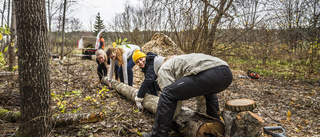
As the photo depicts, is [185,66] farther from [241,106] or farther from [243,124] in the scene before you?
[243,124]

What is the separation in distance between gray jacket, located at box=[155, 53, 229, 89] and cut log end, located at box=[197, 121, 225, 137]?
2.16 feet

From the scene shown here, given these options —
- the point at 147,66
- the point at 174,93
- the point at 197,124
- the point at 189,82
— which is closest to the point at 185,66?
the point at 189,82

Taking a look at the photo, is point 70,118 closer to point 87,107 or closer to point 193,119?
point 87,107

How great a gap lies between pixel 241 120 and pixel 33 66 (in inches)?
88.6

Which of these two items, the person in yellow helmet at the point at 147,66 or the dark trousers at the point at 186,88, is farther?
the person in yellow helmet at the point at 147,66

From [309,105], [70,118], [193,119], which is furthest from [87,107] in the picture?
[309,105]

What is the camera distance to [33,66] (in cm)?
167

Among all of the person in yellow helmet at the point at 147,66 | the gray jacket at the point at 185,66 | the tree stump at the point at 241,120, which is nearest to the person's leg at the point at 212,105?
the tree stump at the point at 241,120

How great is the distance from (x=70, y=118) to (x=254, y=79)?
6.88 metres

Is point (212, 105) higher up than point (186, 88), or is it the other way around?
point (186, 88)

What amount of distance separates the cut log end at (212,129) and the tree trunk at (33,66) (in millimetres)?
1737

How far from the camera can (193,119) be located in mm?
2104

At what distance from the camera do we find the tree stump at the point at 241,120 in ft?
5.84

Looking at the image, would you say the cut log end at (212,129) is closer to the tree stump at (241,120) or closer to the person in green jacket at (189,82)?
the tree stump at (241,120)
